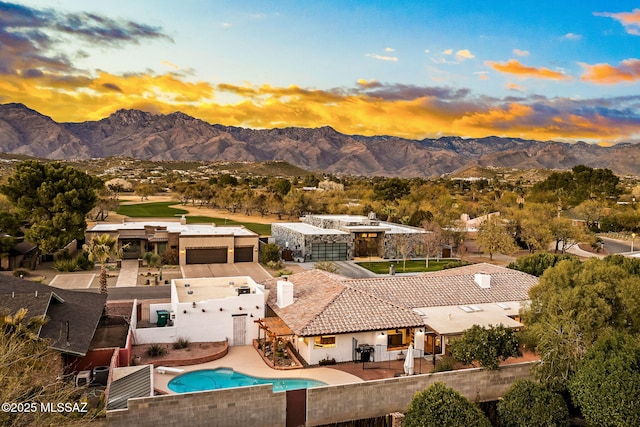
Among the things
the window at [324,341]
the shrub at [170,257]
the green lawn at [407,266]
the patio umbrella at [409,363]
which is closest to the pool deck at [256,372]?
the window at [324,341]

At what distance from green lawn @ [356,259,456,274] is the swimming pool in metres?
24.8

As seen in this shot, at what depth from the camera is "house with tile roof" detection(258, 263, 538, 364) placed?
2255 cm

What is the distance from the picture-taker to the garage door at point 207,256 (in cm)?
4688

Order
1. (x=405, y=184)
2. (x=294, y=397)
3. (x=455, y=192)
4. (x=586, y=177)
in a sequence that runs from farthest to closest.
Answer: (x=455, y=192)
(x=405, y=184)
(x=586, y=177)
(x=294, y=397)

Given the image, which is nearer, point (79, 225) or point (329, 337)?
point (329, 337)

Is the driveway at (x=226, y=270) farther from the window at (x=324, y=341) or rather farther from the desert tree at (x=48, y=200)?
the window at (x=324, y=341)

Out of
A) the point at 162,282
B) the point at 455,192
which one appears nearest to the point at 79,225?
the point at 162,282

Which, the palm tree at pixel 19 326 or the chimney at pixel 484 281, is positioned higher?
the palm tree at pixel 19 326

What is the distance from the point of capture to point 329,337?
2252 cm

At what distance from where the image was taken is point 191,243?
46594 millimetres

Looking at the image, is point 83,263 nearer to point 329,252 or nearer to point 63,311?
point 329,252

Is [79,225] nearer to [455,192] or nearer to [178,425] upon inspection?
[178,425]

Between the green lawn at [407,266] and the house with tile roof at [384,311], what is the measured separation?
52.5 feet

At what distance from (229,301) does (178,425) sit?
8856 millimetres
